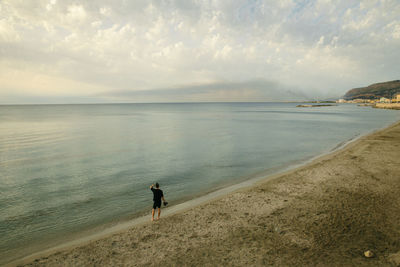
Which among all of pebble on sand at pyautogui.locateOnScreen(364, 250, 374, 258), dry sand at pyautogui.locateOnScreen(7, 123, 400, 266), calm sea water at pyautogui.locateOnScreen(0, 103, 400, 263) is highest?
pebble on sand at pyautogui.locateOnScreen(364, 250, 374, 258)

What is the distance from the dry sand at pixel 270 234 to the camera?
732cm

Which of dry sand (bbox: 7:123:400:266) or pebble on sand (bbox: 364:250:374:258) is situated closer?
pebble on sand (bbox: 364:250:374:258)

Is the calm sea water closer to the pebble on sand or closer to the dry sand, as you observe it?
the dry sand

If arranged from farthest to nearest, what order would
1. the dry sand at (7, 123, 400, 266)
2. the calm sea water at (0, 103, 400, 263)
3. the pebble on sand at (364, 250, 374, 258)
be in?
the calm sea water at (0, 103, 400, 263), the dry sand at (7, 123, 400, 266), the pebble on sand at (364, 250, 374, 258)

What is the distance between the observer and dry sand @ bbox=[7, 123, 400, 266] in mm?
7316

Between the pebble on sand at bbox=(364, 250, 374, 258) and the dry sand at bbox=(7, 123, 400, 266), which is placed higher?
the pebble on sand at bbox=(364, 250, 374, 258)

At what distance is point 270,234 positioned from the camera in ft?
28.3

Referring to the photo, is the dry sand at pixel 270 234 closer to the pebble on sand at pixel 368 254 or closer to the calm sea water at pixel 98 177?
the pebble on sand at pixel 368 254

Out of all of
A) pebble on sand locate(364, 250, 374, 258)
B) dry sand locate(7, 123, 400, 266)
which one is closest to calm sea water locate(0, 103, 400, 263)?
dry sand locate(7, 123, 400, 266)

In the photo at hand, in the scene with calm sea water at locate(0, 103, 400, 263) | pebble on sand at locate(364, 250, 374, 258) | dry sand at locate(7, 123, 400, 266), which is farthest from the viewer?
calm sea water at locate(0, 103, 400, 263)

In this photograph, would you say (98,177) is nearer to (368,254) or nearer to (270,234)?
(270,234)

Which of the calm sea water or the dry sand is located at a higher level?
the dry sand

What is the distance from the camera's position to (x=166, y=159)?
2470cm

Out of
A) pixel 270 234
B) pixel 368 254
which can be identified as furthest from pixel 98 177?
pixel 368 254
